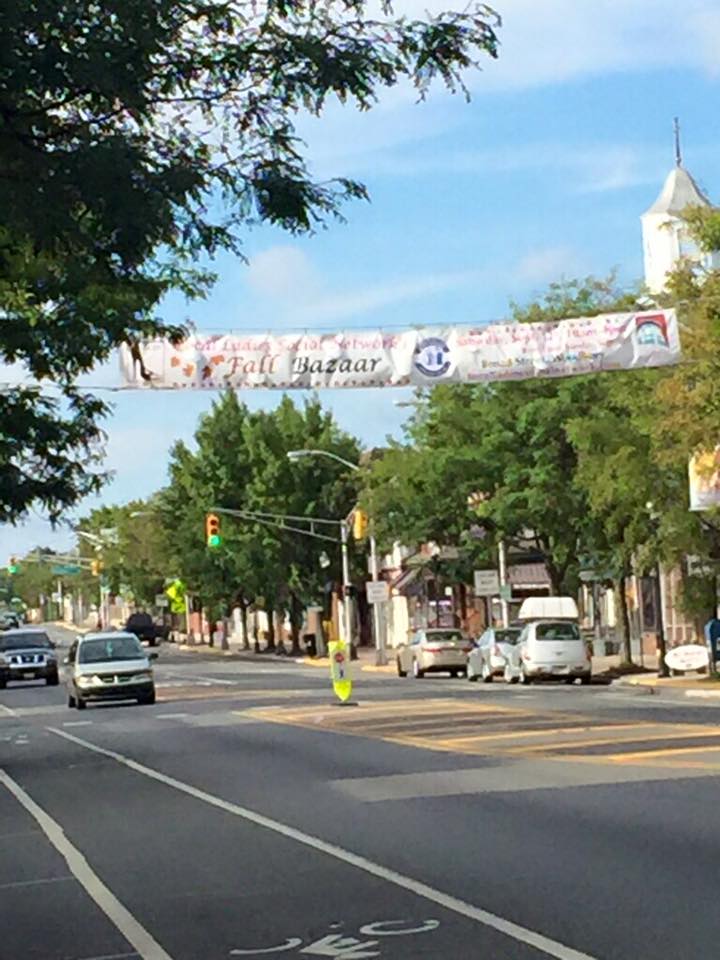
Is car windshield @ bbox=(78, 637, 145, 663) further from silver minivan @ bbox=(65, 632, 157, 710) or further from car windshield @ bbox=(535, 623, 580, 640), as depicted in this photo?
car windshield @ bbox=(535, 623, 580, 640)

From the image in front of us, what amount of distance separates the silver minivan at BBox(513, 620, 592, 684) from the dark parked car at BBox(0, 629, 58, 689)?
73.3 ft

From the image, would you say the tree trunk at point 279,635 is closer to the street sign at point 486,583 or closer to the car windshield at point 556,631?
the street sign at point 486,583

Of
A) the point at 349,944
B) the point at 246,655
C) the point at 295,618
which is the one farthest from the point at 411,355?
the point at 246,655

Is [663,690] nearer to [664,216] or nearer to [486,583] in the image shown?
[486,583]

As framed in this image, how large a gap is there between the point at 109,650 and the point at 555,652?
449 inches

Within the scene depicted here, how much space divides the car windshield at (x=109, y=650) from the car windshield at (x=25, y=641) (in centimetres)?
2267

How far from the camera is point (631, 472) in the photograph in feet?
147

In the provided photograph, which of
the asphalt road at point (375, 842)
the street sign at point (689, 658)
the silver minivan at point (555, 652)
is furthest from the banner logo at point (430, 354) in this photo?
the silver minivan at point (555, 652)

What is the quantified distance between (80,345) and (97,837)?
9.51 meters

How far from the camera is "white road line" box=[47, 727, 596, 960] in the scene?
10047mm

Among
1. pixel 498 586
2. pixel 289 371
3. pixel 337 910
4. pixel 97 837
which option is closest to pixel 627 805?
pixel 97 837

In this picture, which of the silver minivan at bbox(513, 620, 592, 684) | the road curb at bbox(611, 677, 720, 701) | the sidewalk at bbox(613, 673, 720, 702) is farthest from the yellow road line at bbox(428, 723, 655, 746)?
the silver minivan at bbox(513, 620, 592, 684)

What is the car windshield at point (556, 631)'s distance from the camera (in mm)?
49844

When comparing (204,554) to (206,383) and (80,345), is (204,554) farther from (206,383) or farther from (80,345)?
(80,345)
